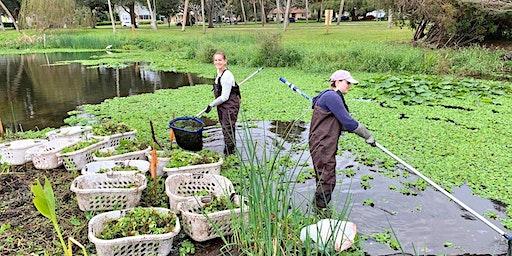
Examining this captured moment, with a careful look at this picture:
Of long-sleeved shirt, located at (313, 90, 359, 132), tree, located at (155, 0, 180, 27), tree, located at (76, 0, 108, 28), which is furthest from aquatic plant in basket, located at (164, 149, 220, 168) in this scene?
tree, located at (155, 0, 180, 27)

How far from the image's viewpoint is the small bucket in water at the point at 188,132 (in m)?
5.06

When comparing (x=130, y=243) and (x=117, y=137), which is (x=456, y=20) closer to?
(x=117, y=137)

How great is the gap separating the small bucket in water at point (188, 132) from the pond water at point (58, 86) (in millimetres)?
3422

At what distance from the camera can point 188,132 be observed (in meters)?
5.02

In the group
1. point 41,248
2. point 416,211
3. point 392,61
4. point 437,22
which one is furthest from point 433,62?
point 41,248

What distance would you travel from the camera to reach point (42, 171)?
4652 mm

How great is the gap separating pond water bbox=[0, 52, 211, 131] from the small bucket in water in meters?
3.42

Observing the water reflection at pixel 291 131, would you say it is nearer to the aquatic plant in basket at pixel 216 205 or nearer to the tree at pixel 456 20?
the aquatic plant in basket at pixel 216 205

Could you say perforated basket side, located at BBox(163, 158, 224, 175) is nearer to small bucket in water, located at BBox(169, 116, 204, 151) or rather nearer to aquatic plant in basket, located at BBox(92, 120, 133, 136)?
small bucket in water, located at BBox(169, 116, 204, 151)

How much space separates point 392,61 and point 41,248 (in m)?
10.9

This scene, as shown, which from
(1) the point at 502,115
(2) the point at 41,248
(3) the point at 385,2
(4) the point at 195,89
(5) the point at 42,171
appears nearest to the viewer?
(2) the point at 41,248

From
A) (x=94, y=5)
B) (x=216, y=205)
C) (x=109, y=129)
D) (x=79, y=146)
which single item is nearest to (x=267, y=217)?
(x=216, y=205)

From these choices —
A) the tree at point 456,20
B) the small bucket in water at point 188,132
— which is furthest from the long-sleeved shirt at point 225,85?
the tree at point 456,20

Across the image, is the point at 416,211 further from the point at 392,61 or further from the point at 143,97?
the point at 392,61
